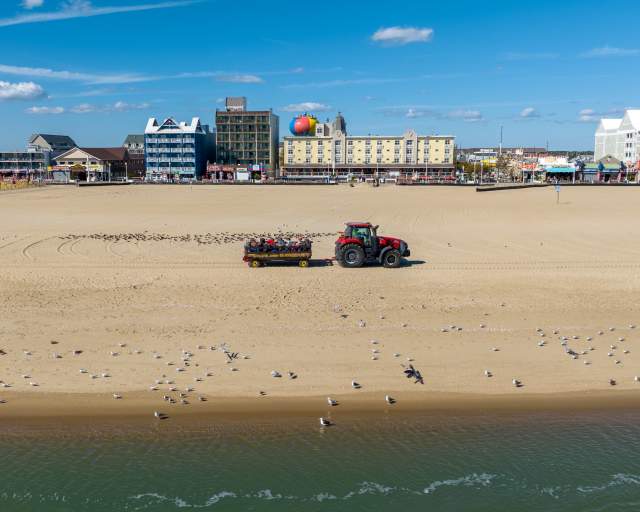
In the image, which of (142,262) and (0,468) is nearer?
(0,468)

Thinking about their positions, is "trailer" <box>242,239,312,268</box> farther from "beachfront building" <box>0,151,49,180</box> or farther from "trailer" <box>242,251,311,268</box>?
"beachfront building" <box>0,151,49,180</box>

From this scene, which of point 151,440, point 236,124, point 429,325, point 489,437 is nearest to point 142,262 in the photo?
point 429,325

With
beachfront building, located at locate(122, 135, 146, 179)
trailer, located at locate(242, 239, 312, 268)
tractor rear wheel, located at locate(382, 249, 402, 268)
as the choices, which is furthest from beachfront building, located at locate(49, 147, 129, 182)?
tractor rear wheel, located at locate(382, 249, 402, 268)

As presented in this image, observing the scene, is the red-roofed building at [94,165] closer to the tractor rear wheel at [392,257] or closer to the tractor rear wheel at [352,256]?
the tractor rear wheel at [352,256]

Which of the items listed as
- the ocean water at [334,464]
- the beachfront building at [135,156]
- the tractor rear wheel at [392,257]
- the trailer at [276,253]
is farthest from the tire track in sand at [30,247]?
the beachfront building at [135,156]

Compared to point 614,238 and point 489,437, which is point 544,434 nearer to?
point 489,437

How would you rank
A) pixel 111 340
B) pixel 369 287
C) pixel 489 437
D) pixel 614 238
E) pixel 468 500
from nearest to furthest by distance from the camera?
1. pixel 468 500
2. pixel 489 437
3. pixel 111 340
4. pixel 369 287
5. pixel 614 238

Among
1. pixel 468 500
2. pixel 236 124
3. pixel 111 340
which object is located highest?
pixel 236 124
